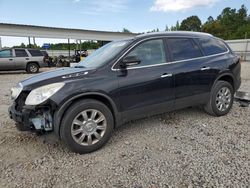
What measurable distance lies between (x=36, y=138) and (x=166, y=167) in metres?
2.31

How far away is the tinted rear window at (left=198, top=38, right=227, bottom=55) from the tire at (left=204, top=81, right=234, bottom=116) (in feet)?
2.16

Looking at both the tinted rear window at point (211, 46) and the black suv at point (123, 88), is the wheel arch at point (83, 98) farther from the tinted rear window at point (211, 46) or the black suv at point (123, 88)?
the tinted rear window at point (211, 46)

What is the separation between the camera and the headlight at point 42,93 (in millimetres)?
3121

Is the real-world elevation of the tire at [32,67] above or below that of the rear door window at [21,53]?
below

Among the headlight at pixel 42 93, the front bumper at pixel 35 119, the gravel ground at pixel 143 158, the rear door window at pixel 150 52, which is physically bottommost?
the gravel ground at pixel 143 158

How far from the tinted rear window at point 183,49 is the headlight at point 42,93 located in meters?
2.10

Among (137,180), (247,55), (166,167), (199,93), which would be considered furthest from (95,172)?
(247,55)

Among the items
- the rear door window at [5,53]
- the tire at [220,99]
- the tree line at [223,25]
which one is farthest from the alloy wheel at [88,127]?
the tree line at [223,25]

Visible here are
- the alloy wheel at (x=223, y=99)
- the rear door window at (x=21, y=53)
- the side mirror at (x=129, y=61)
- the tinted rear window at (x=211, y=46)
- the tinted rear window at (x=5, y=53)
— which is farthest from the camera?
the rear door window at (x=21, y=53)

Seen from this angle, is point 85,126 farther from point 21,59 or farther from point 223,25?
point 223,25

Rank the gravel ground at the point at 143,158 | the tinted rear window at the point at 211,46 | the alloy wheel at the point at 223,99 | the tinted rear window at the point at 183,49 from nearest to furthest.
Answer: the gravel ground at the point at 143,158 → the tinted rear window at the point at 183,49 → the tinted rear window at the point at 211,46 → the alloy wheel at the point at 223,99

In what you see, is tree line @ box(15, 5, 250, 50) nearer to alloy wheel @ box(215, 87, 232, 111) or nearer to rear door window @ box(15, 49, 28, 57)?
rear door window @ box(15, 49, 28, 57)

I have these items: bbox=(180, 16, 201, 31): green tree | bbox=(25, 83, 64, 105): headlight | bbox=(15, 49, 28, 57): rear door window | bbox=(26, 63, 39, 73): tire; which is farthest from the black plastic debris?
bbox=(180, 16, 201, 31): green tree

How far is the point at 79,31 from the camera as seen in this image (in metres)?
30.2
